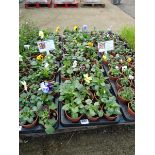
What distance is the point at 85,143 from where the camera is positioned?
6.49 feet

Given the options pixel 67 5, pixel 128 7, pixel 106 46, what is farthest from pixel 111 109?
pixel 128 7

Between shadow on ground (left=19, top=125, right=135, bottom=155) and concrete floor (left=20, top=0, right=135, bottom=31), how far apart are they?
10.6 feet

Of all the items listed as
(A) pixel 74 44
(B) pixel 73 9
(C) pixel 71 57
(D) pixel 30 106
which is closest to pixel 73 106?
(D) pixel 30 106

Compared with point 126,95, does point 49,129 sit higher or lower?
lower

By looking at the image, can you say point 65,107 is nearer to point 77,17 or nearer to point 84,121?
point 84,121

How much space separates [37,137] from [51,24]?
3.60m

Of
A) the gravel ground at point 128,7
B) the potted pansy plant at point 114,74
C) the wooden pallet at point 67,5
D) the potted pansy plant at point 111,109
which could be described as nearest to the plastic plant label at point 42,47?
the potted pansy plant at point 114,74

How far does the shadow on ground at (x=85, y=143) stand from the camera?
191 cm

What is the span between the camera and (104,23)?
538 centimetres

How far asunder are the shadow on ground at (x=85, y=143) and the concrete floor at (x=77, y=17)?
3.23 meters

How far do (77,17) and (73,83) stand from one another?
3.79m

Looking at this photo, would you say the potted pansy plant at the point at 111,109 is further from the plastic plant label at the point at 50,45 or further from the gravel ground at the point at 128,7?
the gravel ground at the point at 128,7

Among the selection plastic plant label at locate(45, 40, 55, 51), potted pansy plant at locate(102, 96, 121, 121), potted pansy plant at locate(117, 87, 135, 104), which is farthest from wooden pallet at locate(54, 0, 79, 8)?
potted pansy plant at locate(102, 96, 121, 121)

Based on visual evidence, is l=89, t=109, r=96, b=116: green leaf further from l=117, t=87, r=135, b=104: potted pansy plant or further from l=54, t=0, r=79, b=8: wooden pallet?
l=54, t=0, r=79, b=8: wooden pallet
